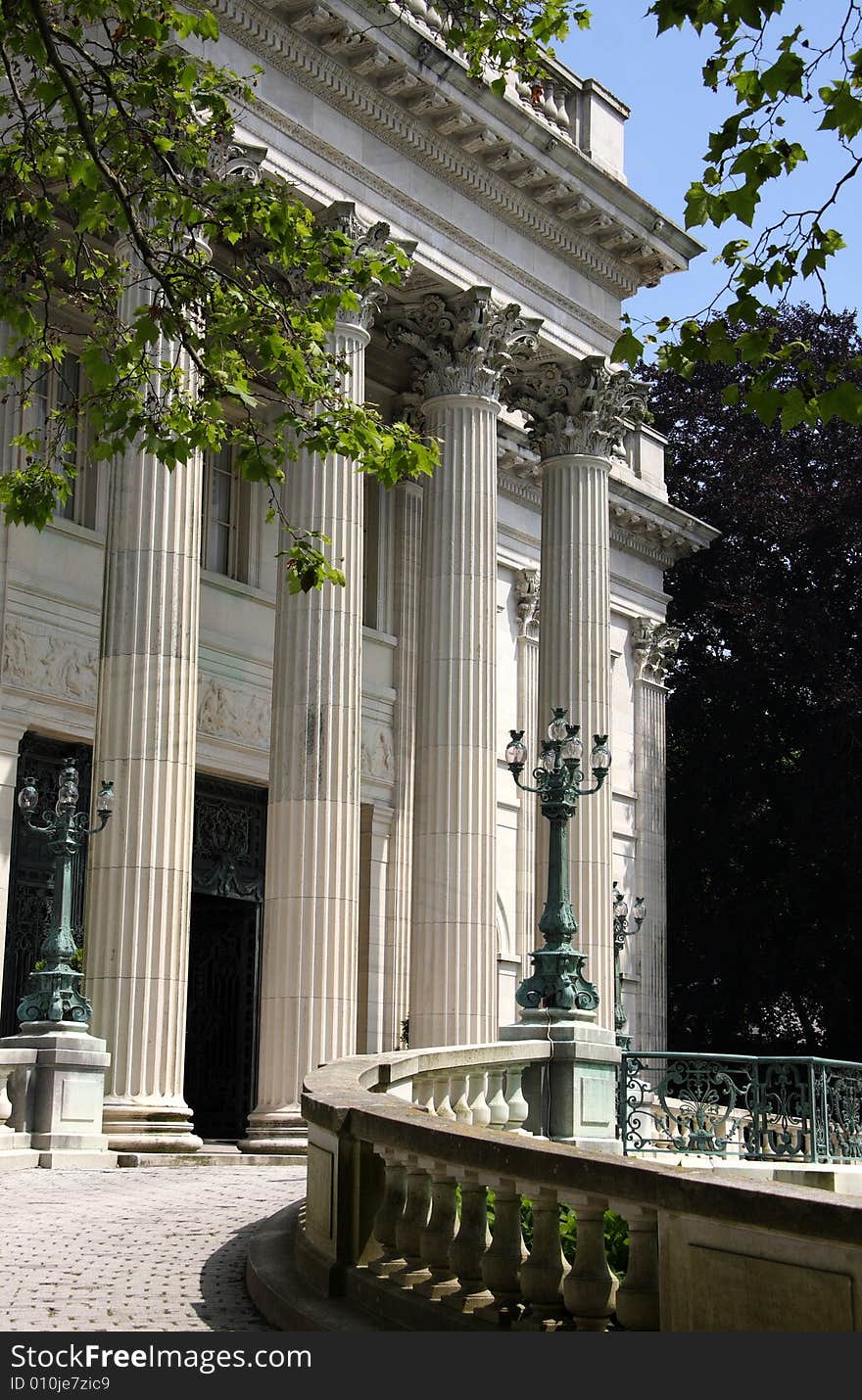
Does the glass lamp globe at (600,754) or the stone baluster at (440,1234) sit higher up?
the glass lamp globe at (600,754)

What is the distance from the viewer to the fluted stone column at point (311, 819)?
22.0m

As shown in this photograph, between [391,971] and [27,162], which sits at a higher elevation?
[27,162]

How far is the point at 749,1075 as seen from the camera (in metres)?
22.0

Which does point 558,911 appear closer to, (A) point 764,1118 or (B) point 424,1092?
(A) point 764,1118

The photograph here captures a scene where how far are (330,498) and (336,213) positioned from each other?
3.94 m

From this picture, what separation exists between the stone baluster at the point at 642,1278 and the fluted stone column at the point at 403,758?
22958mm

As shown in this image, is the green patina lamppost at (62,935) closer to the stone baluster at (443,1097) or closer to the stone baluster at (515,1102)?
the stone baluster at (515,1102)

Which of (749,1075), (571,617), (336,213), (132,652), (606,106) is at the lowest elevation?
(749,1075)

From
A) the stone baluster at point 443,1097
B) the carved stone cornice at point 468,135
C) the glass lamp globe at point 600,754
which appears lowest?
the stone baluster at point 443,1097

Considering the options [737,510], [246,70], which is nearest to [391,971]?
[246,70]

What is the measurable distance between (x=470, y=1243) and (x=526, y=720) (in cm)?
2762

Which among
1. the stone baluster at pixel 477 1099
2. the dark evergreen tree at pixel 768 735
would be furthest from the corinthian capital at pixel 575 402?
the stone baluster at pixel 477 1099

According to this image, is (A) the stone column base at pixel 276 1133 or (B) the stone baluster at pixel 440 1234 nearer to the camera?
(B) the stone baluster at pixel 440 1234

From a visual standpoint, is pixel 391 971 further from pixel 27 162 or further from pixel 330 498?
pixel 27 162
